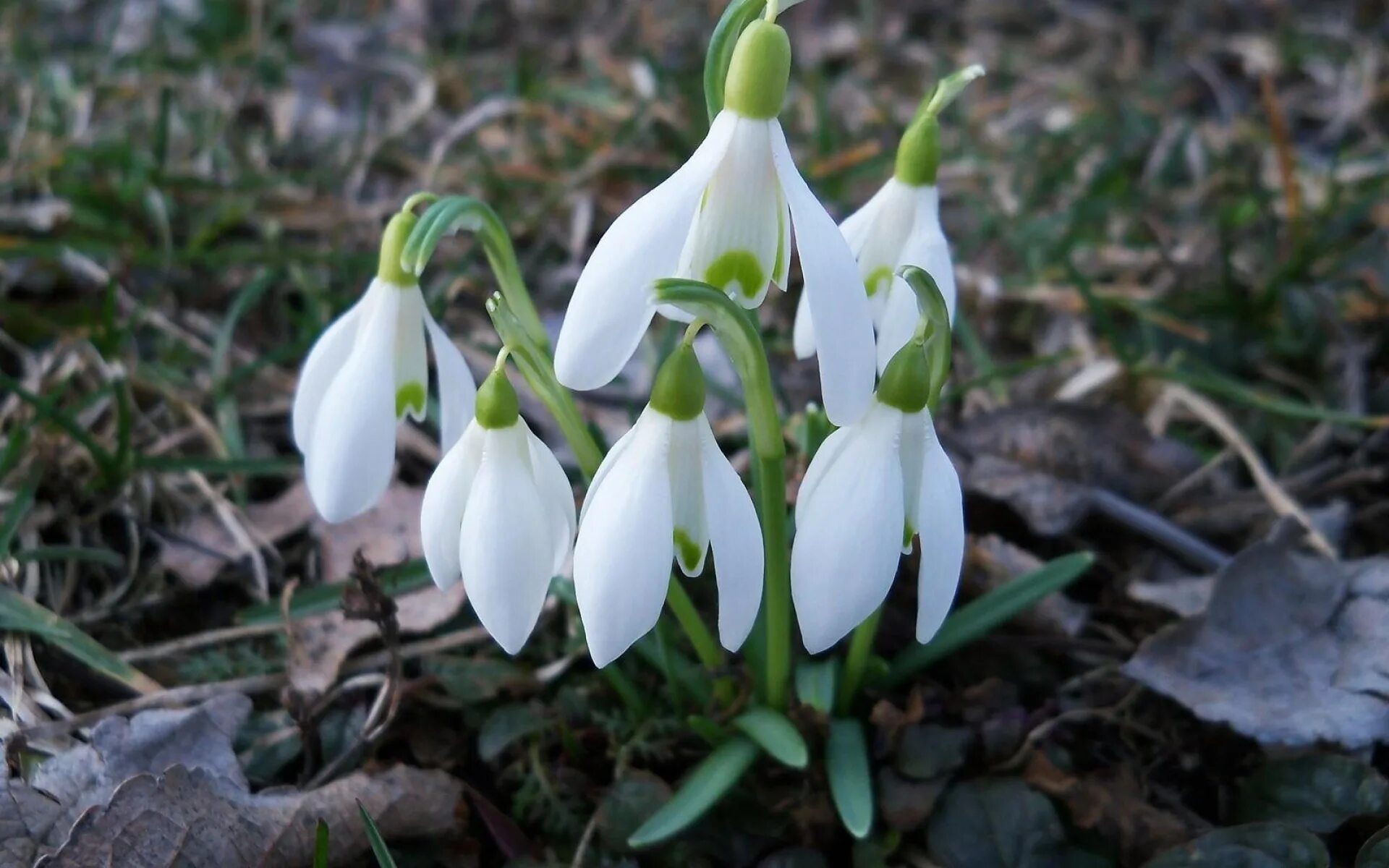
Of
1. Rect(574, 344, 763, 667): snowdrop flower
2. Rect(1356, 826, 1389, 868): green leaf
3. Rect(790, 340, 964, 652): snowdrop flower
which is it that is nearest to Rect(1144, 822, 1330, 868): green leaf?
Rect(1356, 826, 1389, 868): green leaf

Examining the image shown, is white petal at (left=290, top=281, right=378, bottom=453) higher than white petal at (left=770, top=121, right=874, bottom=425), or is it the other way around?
white petal at (left=770, top=121, right=874, bottom=425)

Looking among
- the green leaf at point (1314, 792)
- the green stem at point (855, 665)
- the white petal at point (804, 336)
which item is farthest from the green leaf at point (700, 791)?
the green leaf at point (1314, 792)

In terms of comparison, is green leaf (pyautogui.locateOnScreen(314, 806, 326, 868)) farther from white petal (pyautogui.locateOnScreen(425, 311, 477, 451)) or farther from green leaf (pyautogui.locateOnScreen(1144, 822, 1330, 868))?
green leaf (pyautogui.locateOnScreen(1144, 822, 1330, 868))

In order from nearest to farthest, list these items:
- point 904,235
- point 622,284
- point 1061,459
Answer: point 622,284
point 904,235
point 1061,459

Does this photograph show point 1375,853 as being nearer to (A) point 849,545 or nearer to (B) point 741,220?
(A) point 849,545

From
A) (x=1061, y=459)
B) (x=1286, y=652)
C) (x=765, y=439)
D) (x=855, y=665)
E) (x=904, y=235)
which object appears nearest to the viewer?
(x=765, y=439)

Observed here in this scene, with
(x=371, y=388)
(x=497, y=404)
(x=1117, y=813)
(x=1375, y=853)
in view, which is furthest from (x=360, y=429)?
(x=1375, y=853)
